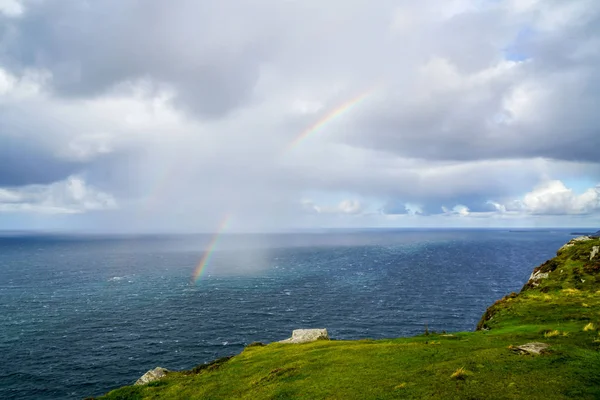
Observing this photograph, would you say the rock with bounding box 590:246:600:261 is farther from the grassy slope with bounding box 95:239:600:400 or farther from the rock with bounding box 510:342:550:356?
the rock with bounding box 510:342:550:356

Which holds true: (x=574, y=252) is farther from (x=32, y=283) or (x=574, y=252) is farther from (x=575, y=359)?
(x=32, y=283)

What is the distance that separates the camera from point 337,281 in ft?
566

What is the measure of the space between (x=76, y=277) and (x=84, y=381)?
136 metres

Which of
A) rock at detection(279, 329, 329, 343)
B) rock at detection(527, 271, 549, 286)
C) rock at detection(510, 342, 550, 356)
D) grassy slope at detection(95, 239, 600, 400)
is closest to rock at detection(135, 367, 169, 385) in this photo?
grassy slope at detection(95, 239, 600, 400)

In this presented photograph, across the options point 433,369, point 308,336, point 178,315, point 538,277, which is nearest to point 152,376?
point 308,336

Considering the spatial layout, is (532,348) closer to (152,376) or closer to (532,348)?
(532,348)

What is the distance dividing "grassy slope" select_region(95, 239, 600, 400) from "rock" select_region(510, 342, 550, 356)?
1.81ft

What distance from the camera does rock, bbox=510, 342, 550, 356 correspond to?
2505 centimetres

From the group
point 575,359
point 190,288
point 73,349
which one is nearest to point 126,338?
point 73,349

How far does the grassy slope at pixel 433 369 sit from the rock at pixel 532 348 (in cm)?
55

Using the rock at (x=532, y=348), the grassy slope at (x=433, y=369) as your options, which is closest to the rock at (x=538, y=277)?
the grassy slope at (x=433, y=369)

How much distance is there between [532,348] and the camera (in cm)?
2569

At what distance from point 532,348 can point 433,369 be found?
8.60 m

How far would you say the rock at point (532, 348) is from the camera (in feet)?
82.2
